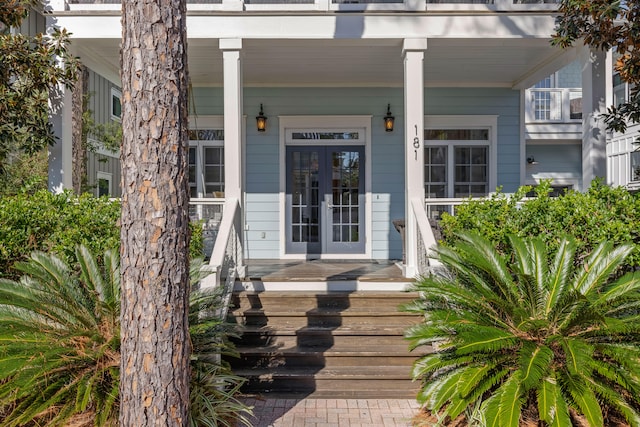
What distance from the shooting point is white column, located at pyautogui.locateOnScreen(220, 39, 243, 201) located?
5.69 metres

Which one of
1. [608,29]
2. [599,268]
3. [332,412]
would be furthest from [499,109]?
[332,412]

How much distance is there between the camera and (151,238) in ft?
8.32

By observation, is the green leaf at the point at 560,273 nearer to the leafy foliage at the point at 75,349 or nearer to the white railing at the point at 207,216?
the leafy foliage at the point at 75,349

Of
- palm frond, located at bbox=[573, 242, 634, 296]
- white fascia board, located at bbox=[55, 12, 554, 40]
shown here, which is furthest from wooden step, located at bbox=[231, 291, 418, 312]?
white fascia board, located at bbox=[55, 12, 554, 40]

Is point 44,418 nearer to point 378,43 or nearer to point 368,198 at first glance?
point 378,43

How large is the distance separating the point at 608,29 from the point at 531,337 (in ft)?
12.2

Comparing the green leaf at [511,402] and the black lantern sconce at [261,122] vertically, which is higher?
the black lantern sconce at [261,122]

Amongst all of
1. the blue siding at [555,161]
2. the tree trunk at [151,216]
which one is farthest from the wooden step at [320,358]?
the blue siding at [555,161]

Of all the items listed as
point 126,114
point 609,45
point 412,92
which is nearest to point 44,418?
point 126,114

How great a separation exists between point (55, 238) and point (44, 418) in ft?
6.89

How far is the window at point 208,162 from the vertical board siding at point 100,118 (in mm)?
2377

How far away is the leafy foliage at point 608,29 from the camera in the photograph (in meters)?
4.95

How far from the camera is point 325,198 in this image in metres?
8.09

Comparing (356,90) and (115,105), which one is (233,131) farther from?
(115,105)
